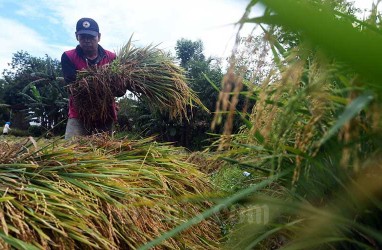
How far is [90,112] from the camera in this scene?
12.8 ft

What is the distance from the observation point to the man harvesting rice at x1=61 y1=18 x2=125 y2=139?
3.96m

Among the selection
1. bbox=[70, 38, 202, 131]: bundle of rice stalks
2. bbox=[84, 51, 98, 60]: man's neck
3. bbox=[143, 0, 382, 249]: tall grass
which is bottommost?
bbox=[143, 0, 382, 249]: tall grass

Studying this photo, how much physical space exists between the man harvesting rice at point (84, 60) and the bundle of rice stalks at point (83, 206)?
2031 millimetres

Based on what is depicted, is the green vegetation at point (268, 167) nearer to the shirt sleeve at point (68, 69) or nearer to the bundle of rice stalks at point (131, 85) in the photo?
the bundle of rice stalks at point (131, 85)

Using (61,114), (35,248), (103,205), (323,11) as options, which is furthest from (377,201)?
(61,114)

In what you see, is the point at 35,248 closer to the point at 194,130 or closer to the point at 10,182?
the point at 10,182

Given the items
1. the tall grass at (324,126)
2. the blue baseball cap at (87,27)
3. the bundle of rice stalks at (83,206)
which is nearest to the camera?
the tall grass at (324,126)

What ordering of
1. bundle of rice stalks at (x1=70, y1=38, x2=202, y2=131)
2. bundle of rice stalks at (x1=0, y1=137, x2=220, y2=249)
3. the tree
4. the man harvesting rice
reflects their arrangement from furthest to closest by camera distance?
the tree → the man harvesting rice → bundle of rice stalks at (x1=70, y1=38, x2=202, y2=131) → bundle of rice stalks at (x1=0, y1=137, x2=220, y2=249)

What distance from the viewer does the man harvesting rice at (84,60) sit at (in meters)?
3.96

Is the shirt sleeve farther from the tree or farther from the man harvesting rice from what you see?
the tree

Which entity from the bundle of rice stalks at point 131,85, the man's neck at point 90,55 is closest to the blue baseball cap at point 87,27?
the man's neck at point 90,55

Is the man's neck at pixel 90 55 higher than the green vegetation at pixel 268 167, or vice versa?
the man's neck at pixel 90 55

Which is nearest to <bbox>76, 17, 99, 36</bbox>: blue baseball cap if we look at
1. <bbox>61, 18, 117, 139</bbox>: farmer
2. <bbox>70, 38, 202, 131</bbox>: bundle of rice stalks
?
<bbox>61, 18, 117, 139</bbox>: farmer

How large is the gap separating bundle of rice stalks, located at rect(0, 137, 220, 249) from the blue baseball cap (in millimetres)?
2367
